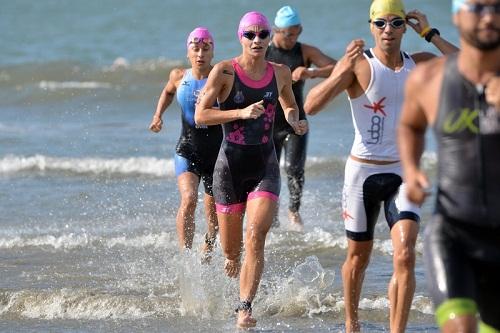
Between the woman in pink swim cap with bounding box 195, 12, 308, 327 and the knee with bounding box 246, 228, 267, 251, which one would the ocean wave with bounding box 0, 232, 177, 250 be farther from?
the knee with bounding box 246, 228, 267, 251

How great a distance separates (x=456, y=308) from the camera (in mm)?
4863

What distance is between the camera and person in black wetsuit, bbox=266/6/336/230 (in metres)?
11.8

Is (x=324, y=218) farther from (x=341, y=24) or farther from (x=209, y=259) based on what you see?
(x=341, y=24)

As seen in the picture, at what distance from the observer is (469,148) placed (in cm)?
491

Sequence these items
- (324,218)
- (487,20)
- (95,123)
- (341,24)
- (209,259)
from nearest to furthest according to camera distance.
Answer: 1. (487,20)
2. (209,259)
3. (324,218)
4. (95,123)
5. (341,24)

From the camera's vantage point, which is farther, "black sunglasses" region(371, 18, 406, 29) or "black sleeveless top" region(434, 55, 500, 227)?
"black sunglasses" region(371, 18, 406, 29)

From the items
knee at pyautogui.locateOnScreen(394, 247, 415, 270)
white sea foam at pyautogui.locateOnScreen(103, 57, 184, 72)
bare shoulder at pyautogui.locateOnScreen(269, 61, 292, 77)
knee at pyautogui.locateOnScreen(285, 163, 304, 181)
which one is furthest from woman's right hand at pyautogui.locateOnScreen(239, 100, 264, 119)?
white sea foam at pyautogui.locateOnScreen(103, 57, 184, 72)

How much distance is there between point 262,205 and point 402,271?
1476 mm

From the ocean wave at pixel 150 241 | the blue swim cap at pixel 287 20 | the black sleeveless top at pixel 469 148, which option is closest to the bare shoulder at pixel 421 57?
the black sleeveless top at pixel 469 148

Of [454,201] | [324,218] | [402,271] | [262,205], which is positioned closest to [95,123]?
[324,218]

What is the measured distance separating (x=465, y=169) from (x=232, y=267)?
13.8ft

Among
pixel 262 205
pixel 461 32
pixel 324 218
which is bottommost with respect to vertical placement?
pixel 324 218

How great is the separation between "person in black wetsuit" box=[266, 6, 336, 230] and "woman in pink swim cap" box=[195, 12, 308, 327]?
118 inches

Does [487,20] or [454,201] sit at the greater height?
[487,20]
